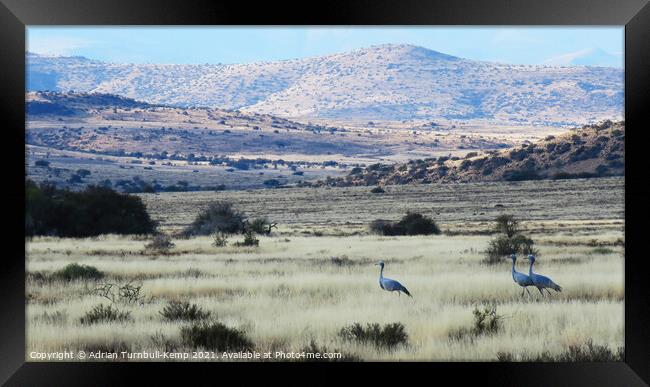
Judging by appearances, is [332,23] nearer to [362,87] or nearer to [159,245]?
[159,245]

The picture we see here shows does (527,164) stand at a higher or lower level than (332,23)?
higher

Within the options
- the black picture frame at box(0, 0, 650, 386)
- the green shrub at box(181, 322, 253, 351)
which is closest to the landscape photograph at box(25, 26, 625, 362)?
the green shrub at box(181, 322, 253, 351)

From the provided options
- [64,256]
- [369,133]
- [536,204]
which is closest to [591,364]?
[64,256]

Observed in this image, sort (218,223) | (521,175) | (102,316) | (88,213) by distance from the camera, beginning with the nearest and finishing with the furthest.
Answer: (102,316), (88,213), (218,223), (521,175)

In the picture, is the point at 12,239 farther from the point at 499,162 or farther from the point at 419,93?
the point at 419,93

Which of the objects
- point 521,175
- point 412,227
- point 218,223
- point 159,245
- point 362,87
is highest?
point 362,87

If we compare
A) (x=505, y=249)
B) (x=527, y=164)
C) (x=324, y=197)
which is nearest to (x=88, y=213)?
(x=505, y=249)

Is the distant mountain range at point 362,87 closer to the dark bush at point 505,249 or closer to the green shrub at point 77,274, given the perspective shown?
the dark bush at point 505,249

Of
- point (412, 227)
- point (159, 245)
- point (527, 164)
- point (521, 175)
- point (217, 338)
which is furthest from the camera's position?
point (527, 164)
